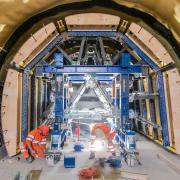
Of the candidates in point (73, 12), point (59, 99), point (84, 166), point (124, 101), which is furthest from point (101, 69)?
point (73, 12)

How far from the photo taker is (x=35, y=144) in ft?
28.3

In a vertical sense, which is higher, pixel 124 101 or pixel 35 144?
pixel 124 101

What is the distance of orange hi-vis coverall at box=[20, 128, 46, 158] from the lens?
8.36 meters

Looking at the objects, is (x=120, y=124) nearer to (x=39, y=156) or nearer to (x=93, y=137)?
(x=93, y=137)

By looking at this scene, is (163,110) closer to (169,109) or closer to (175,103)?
(169,109)

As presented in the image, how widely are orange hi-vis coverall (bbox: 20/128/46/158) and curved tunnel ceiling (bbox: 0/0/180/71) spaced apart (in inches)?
252

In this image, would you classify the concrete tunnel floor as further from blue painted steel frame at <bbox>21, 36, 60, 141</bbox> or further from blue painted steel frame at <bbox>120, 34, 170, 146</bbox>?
blue painted steel frame at <bbox>21, 36, 60, 141</bbox>

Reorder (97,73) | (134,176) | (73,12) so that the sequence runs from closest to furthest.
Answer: (73,12)
(134,176)
(97,73)

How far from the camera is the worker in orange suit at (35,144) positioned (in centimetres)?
836

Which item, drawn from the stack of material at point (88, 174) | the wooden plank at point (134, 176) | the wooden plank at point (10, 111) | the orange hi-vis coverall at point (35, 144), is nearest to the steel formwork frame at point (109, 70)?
the wooden plank at point (10, 111)

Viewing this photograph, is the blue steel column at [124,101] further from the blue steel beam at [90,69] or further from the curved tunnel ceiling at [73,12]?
the curved tunnel ceiling at [73,12]

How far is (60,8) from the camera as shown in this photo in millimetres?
2262

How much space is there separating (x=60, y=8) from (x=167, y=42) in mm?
1003

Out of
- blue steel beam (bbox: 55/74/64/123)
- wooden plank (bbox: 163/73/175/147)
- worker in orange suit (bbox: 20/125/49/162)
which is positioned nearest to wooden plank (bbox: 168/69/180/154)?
wooden plank (bbox: 163/73/175/147)
